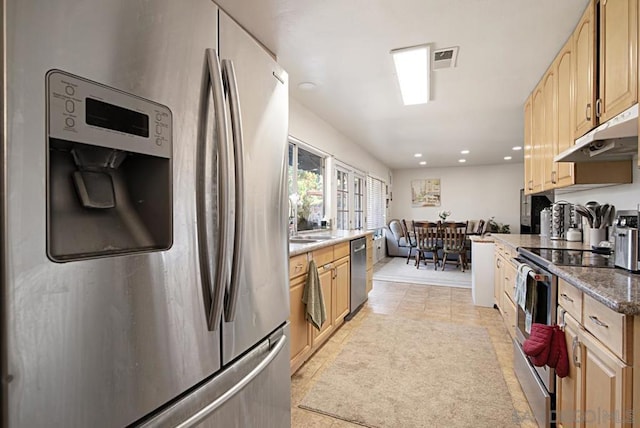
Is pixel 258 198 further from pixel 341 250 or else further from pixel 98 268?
pixel 341 250

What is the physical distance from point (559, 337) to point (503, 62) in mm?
2030

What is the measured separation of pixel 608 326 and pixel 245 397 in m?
1.26

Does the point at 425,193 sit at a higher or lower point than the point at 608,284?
higher

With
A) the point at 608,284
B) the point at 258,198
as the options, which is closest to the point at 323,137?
the point at 258,198

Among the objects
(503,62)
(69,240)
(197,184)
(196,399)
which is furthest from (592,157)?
(69,240)

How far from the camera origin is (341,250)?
3.08 metres

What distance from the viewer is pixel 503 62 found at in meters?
2.45

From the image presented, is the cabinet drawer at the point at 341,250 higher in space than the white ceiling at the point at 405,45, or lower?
lower

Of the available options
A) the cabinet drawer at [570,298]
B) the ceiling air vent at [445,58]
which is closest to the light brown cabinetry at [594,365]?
the cabinet drawer at [570,298]

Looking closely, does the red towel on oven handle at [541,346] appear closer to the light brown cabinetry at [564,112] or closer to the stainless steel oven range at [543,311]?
the stainless steel oven range at [543,311]

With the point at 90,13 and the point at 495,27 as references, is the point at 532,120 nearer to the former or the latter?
the point at 495,27

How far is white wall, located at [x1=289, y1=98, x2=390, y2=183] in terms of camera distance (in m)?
3.47

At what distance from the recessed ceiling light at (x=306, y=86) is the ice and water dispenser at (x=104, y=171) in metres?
2.31

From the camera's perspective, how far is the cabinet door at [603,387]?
3.28 feet
